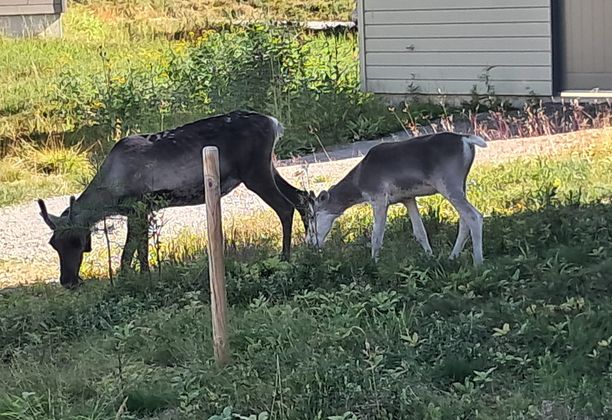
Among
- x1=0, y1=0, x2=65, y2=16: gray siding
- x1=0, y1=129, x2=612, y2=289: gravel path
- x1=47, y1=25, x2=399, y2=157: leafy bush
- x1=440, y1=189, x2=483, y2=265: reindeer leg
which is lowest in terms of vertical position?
x1=0, y1=129, x2=612, y2=289: gravel path

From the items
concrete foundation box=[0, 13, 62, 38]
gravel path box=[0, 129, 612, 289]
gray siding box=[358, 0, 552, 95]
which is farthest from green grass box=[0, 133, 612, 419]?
concrete foundation box=[0, 13, 62, 38]

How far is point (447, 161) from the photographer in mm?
8047

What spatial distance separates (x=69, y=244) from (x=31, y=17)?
2102 centimetres

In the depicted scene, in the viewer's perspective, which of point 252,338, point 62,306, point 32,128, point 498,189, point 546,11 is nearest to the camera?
point 252,338

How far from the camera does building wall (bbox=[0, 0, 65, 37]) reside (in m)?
28.5

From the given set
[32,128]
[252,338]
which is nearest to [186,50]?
[32,128]

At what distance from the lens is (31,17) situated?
2875 cm

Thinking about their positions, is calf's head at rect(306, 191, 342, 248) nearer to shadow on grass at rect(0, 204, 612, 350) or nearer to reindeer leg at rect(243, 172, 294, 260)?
shadow on grass at rect(0, 204, 612, 350)

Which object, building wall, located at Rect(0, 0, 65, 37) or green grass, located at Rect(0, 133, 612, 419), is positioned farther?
building wall, located at Rect(0, 0, 65, 37)

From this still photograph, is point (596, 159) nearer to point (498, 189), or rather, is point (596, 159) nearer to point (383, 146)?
point (498, 189)

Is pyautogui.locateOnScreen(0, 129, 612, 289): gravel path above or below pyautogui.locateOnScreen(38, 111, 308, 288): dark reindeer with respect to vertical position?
below

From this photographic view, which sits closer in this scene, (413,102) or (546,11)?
(546,11)

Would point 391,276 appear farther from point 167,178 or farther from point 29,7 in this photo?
point 29,7

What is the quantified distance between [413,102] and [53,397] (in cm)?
1230
